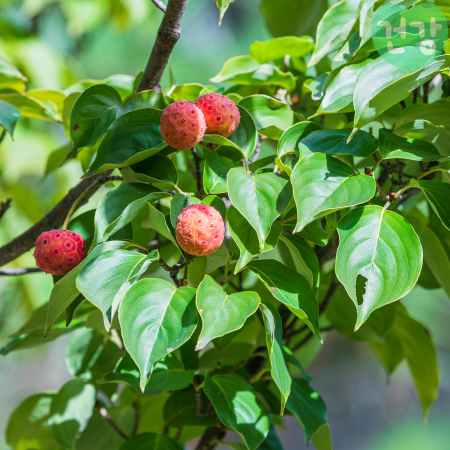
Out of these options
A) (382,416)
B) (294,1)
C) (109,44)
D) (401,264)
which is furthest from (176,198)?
(382,416)

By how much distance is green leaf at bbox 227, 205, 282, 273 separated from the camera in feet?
0.91

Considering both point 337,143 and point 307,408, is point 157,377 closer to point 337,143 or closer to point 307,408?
point 307,408

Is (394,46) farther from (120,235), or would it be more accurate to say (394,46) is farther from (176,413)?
(176,413)

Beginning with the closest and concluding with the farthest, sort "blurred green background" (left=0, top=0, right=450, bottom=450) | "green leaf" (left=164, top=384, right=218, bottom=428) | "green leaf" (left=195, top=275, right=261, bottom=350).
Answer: "green leaf" (left=195, top=275, right=261, bottom=350) < "green leaf" (left=164, top=384, right=218, bottom=428) < "blurred green background" (left=0, top=0, right=450, bottom=450)

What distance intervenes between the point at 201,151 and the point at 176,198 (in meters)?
0.11

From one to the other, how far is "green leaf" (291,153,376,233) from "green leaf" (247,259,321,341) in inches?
2.2

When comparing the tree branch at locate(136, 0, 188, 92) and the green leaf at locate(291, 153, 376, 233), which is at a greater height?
the tree branch at locate(136, 0, 188, 92)

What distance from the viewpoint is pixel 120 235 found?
1.07 feet

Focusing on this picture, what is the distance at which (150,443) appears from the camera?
0.45 metres

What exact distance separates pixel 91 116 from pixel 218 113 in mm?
124

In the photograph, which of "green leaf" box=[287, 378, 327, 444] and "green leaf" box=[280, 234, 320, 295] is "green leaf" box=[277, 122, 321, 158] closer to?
"green leaf" box=[280, 234, 320, 295]

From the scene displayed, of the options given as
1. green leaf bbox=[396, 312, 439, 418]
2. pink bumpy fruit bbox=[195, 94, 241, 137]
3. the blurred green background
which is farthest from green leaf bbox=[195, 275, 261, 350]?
the blurred green background

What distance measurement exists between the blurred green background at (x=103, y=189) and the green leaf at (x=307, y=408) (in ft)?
4.13

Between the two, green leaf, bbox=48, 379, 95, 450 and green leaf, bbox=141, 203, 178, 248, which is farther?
green leaf, bbox=48, 379, 95, 450
